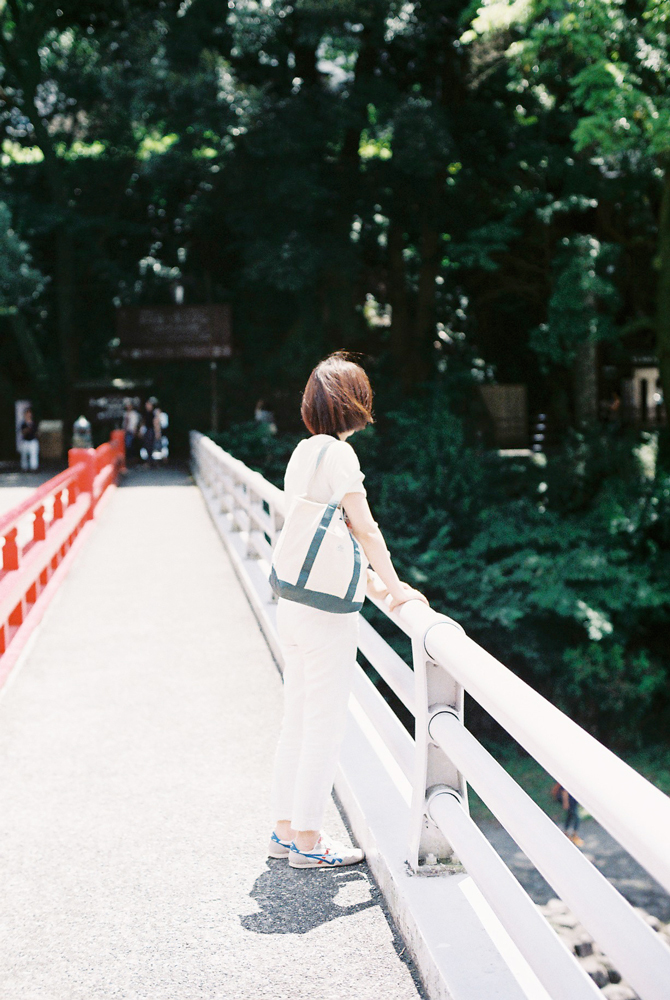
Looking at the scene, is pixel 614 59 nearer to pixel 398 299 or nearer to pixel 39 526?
pixel 398 299

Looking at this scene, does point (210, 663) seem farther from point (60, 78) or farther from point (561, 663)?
point (60, 78)

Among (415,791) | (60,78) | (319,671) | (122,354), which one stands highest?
(60,78)

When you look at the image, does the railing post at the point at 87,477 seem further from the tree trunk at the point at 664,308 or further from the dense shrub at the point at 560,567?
the tree trunk at the point at 664,308

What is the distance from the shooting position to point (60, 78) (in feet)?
101

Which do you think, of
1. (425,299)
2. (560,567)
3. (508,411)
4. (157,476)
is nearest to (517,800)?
(560,567)

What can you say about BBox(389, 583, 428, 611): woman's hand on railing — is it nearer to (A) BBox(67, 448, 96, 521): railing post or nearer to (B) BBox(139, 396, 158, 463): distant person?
(A) BBox(67, 448, 96, 521): railing post

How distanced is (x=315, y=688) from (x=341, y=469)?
795 millimetres

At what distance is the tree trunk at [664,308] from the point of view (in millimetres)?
23172

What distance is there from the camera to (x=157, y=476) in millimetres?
27594

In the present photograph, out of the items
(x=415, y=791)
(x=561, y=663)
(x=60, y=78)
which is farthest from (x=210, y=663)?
(x=60, y=78)

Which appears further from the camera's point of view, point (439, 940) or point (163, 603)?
point (163, 603)

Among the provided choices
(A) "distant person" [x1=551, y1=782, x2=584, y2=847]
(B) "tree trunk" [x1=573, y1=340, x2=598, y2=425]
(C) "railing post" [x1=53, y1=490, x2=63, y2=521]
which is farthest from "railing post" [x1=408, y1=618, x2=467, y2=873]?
(B) "tree trunk" [x1=573, y1=340, x2=598, y2=425]

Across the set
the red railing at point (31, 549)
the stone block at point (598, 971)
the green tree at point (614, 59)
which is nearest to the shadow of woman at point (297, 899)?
the red railing at point (31, 549)

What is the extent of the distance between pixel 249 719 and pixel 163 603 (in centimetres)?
374
